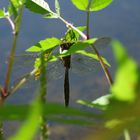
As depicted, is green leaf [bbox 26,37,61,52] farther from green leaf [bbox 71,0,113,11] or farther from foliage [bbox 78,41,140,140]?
foliage [bbox 78,41,140,140]

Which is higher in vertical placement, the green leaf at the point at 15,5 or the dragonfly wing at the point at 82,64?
the green leaf at the point at 15,5

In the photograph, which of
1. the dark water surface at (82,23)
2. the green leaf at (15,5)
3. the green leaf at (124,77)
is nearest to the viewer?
the green leaf at (124,77)

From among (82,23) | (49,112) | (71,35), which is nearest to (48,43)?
(71,35)

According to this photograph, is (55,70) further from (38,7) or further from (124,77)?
(124,77)

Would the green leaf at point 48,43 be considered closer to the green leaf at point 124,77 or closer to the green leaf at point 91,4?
the green leaf at point 91,4

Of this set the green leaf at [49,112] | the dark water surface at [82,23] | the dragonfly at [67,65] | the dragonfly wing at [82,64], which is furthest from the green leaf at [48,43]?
the dark water surface at [82,23]

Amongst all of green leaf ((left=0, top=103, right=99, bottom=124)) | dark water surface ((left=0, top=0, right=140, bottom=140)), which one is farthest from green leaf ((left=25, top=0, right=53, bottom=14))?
dark water surface ((left=0, top=0, right=140, bottom=140))
